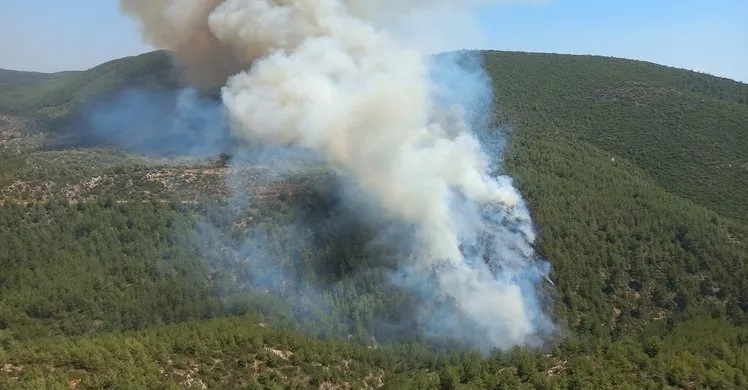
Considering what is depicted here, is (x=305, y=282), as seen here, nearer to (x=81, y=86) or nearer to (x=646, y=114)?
(x=646, y=114)

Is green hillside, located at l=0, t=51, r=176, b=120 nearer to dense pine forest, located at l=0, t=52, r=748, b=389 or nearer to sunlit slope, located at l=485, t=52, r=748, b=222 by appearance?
dense pine forest, located at l=0, t=52, r=748, b=389

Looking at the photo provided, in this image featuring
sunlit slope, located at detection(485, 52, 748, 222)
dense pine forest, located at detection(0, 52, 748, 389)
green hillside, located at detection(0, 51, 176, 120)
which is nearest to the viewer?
dense pine forest, located at detection(0, 52, 748, 389)

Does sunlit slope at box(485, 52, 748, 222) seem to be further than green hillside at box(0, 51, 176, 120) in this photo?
No

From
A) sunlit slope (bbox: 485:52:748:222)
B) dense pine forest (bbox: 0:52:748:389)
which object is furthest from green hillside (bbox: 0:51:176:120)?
sunlit slope (bbox: 485:52:748:222)

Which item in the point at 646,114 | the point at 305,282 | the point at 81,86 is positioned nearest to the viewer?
the point at 305,282

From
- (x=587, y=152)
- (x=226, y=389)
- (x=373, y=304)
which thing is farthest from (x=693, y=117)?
(x=226, y=389)

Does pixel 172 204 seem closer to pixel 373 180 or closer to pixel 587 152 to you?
pixel 373 180

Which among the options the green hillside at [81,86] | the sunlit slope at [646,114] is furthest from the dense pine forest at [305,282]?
the green hillside at [81,86]

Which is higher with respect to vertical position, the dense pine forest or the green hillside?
the green hillside

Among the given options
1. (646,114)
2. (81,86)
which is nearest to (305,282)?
(646,114)
